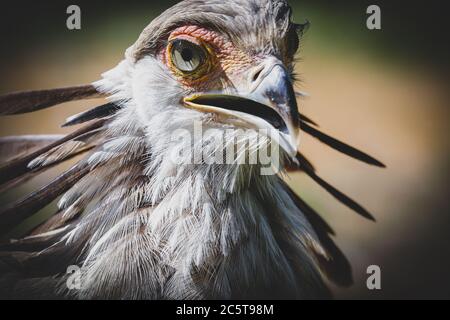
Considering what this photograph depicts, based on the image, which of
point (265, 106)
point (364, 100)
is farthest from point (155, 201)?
point (364, 100)

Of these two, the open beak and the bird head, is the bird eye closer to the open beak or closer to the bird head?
the bird head

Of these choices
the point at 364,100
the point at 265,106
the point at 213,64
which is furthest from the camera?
the point at 364,100

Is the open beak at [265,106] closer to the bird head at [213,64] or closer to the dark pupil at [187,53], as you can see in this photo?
the bird head at [213,64]

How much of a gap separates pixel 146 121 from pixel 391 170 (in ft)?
6.43

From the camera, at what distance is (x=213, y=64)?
7.06 ft

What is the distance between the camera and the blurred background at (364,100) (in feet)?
9.57

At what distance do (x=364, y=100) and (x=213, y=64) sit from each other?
5.79 feet

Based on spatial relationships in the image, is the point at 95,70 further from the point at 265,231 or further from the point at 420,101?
the point at 420,101

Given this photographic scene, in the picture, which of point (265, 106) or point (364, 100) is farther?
point (364, 100)

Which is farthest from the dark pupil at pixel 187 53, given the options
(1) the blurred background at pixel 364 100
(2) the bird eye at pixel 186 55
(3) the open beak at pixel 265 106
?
(1) the blurred background at pixel 364 100

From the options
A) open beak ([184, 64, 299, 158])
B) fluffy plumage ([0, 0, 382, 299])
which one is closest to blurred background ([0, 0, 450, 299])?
fluffy plumage ([0, 0, 382, 299])

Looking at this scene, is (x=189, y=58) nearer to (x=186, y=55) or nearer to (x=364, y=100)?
(x=186, y=55)

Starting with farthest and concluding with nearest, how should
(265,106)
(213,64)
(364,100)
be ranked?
(364,100) → (213,64) → (265,106)
